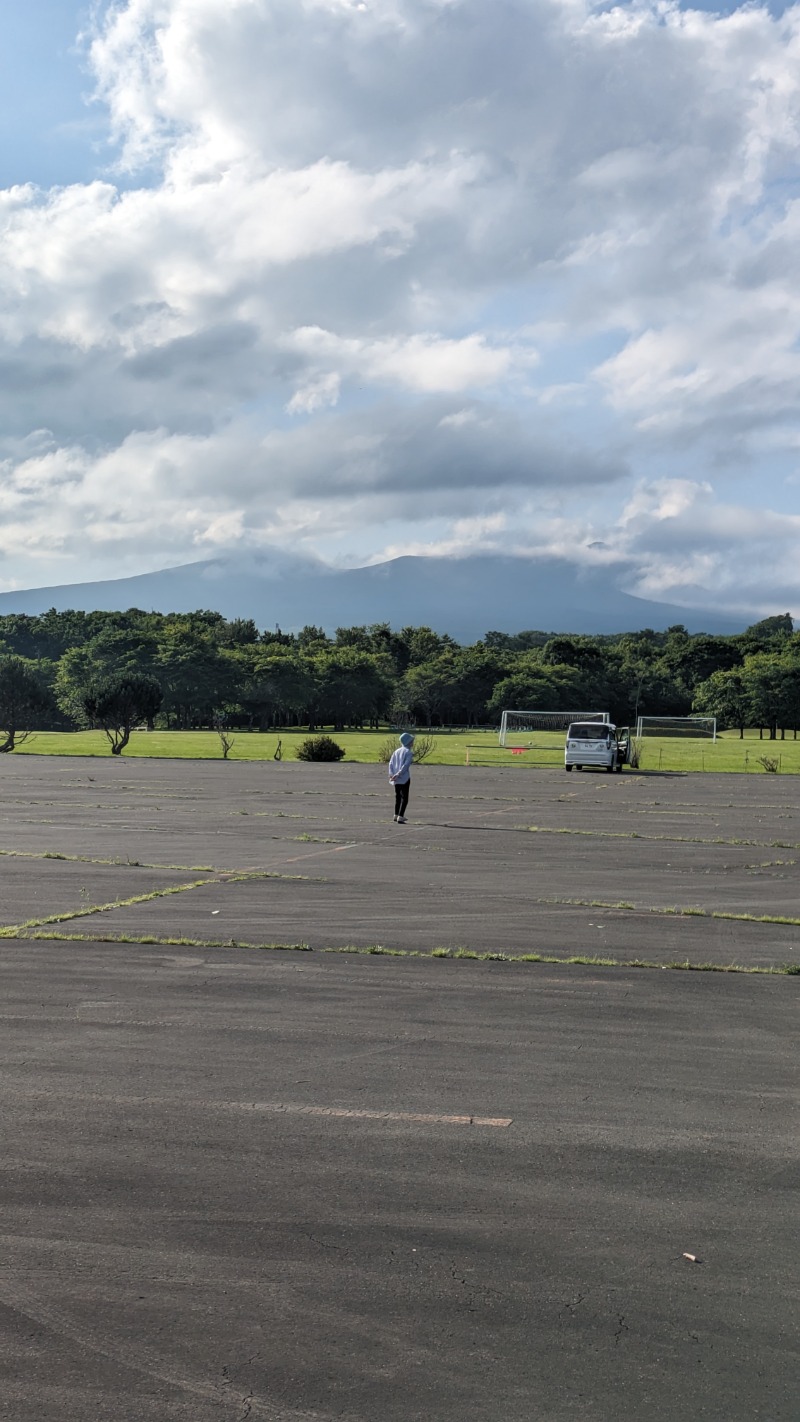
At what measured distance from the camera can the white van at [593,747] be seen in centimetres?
5338

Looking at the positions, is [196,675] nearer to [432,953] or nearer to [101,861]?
[101,861]

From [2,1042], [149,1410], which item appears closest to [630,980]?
[2,1042]

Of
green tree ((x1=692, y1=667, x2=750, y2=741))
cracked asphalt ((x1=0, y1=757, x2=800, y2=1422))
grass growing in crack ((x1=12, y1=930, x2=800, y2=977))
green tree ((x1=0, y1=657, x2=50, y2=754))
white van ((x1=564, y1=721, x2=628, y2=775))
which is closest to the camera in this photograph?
cracked asphalt ((x1=0, y1=757, x2=800, y2=1422))

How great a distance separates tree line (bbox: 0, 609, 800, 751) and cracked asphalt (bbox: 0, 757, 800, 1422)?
8704cm

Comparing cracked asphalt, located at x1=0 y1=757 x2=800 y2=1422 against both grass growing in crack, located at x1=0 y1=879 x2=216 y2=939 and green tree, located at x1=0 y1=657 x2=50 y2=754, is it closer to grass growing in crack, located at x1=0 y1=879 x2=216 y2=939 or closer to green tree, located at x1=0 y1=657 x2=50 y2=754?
grass growing in crack, located at x1=0 y1=879 x2=216 y2=939

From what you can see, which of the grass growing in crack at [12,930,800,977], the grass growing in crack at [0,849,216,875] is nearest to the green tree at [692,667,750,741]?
the grass growing in crack at [0,849,216,875]

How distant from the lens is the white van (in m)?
53.4

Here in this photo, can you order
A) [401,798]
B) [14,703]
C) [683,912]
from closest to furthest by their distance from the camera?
[683,912], [401,798], [14,703]

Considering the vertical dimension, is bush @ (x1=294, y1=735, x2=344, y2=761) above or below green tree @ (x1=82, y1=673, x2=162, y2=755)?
below

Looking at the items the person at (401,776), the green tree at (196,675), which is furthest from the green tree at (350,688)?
the person at (401,776)

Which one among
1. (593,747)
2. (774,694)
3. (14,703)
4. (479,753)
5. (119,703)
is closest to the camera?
(593,747)

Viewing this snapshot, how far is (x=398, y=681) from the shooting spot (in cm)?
14438

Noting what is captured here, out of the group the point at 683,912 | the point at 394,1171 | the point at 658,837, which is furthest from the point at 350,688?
the point at 394,1171

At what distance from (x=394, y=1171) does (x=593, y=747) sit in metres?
48.3
